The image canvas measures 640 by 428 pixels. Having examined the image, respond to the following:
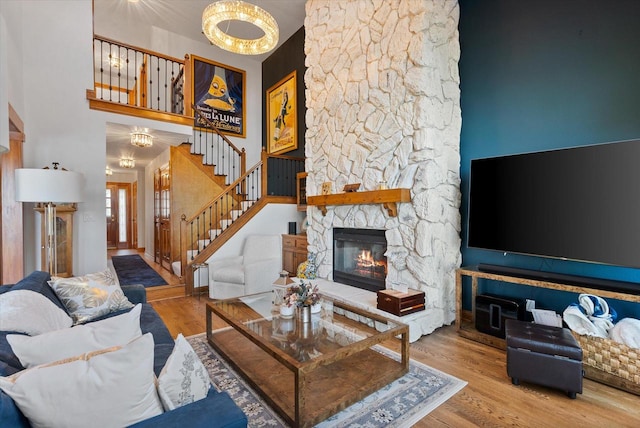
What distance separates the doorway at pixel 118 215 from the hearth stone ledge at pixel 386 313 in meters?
9.57

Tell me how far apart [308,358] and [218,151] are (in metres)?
5.99

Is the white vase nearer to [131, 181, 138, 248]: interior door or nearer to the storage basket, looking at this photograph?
the storage basket

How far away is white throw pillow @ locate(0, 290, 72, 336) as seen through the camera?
1.56 meters

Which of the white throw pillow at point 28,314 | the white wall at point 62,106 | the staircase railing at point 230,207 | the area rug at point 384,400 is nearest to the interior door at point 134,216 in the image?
the staircase railing at point 230,207

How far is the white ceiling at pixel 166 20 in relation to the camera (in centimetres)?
559

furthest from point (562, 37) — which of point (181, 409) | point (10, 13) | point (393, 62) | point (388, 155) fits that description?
point (10, 13)

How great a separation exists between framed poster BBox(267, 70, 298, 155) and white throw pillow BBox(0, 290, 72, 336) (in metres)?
5.00

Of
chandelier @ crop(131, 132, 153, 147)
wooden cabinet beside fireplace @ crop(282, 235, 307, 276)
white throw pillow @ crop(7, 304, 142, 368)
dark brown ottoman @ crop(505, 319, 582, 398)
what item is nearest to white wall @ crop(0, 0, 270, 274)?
chandelier @ crop(131, 132, 153, 147)

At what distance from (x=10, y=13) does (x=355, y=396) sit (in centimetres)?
533

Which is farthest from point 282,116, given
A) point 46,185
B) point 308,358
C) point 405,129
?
point 308,358

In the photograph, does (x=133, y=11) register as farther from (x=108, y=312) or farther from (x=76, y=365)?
(x=76, y=365)

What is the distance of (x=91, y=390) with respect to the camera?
0.97 meters

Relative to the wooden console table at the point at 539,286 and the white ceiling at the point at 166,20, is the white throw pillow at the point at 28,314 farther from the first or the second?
the white ceiling at the point at 166,20

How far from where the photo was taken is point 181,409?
1.11 meters
